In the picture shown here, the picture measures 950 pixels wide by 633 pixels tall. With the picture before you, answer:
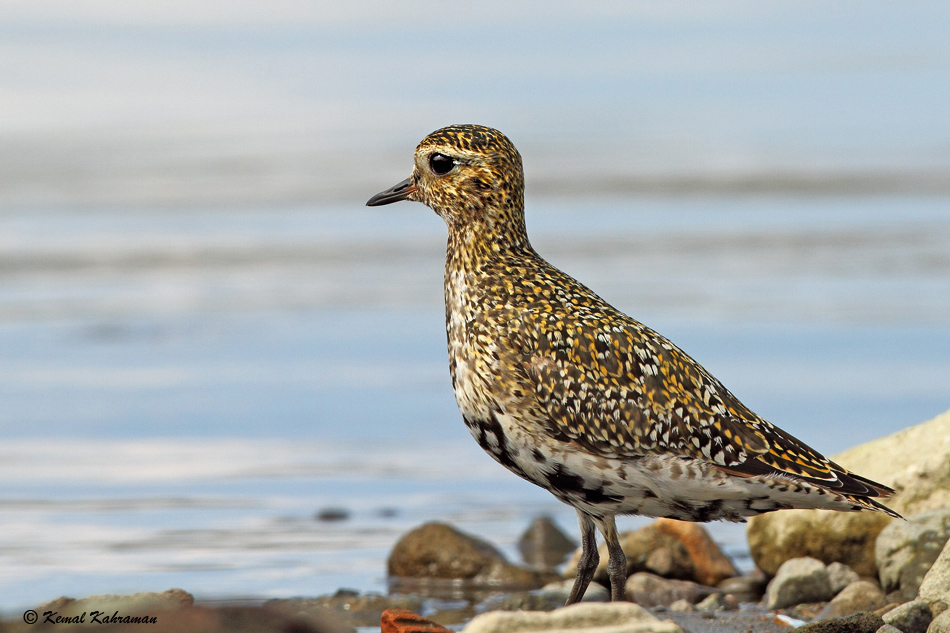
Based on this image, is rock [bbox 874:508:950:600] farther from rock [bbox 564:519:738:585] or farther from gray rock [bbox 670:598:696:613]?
rock [bbox 564:519:738:585]

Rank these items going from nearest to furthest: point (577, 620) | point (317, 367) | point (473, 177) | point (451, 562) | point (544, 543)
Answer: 1. point (577, 620)
2. point (473, 177)
3. point (451, 562)
4. point (544, 543)
5. point (317, 367)

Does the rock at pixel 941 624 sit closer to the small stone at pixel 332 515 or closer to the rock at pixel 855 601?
the rock at pixel 855 601

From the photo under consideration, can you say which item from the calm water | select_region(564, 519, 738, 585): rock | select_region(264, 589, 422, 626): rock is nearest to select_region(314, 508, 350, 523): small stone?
the calm water

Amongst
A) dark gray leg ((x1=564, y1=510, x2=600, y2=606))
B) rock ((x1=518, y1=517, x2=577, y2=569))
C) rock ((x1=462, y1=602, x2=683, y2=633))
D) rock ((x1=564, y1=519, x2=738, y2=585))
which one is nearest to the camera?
rock ((x1=462, y1=602, x2=683, y2=633))

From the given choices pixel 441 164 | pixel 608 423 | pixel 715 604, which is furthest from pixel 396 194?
pixel 715 604

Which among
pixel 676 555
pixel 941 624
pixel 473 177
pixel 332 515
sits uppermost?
pixel 473 177

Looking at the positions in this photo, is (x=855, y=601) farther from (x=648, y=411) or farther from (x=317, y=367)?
(x=317, y=367)

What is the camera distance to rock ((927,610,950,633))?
753cm

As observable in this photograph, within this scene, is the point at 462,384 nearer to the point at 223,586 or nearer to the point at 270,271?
the point at 223,586

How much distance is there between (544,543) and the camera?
11422 millimetres

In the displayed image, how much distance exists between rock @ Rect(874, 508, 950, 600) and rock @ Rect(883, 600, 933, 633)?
4.18 feet

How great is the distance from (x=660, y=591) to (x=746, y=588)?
0.58 metres

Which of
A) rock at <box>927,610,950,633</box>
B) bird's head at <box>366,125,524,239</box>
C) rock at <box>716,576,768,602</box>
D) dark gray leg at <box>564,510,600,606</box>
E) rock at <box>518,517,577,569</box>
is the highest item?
bird's head at <box>366,125,524,239</box>

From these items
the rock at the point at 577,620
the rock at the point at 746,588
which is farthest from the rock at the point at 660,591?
the rock at the point at 577,620
